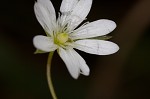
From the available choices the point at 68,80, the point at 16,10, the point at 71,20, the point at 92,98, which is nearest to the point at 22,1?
the point at 16,10

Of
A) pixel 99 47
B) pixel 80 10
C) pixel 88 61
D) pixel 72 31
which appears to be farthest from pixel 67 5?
pixel 88 61

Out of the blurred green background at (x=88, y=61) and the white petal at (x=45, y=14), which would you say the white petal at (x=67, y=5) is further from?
the blurred green background at (x=88, y=61)

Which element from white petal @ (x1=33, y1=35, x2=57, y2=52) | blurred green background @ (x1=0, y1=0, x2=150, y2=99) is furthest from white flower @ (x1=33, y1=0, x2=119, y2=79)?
blurred green background @ (x1=0, y1=0, x2=150, y2=99)

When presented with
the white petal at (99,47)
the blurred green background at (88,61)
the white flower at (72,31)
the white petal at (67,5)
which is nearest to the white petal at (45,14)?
the white flower at (72,31)

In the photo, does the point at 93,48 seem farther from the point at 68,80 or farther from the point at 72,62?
the point at 68,80

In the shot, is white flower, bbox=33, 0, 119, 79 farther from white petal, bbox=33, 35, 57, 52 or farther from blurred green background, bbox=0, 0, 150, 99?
blurred green background, bbox=0, 0, 150, 99

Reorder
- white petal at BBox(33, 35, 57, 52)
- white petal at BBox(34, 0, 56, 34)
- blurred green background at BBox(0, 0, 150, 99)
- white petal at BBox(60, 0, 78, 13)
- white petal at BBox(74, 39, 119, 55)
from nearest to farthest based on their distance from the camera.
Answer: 1. white petal at BBox(33, 35, 57, 52)
2. white petal at BBox(34, 0, 56, 34)
3. white petal at BBox(74, 39, 119, 55)
4. white petal at BBox(60, 0, 78, 13)
5. blurred green background at BBox(0, 0, 150, 99)
